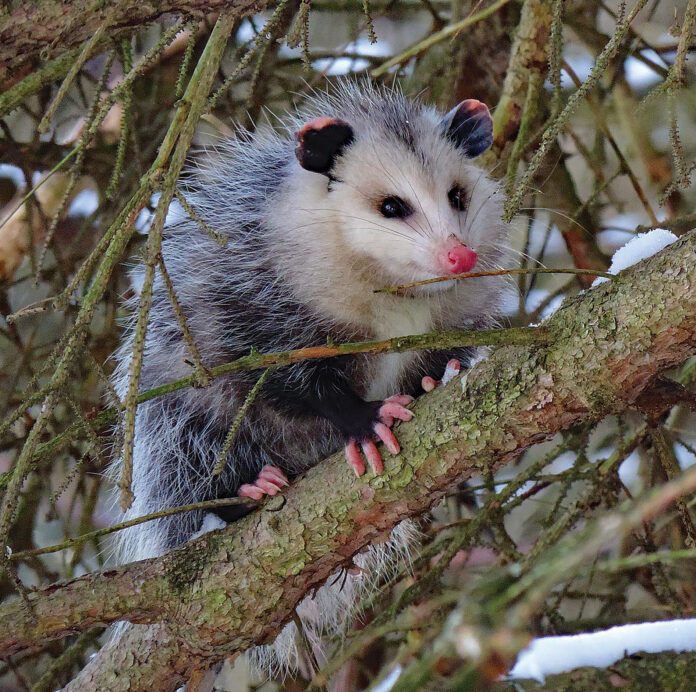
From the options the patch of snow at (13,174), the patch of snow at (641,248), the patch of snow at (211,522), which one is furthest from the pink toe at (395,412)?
the patch of snow at (13,174)

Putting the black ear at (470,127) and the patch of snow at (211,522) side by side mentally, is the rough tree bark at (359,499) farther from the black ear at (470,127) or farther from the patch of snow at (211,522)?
the black ear at (470,127)

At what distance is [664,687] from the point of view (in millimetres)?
1238

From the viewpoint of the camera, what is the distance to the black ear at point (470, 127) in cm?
190

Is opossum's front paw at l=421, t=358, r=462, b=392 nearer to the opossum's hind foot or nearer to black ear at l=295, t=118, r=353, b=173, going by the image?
the opossum's hind foot

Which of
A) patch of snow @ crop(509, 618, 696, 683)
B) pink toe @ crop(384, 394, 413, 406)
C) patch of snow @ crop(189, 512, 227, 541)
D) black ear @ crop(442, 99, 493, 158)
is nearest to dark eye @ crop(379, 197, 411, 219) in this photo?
black ear @ crop(442, 99, 493, 158)

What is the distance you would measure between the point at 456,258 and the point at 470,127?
479 millimetres

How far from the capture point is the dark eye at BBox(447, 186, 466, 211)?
1.82 m

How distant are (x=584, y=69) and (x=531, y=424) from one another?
7.26 feet

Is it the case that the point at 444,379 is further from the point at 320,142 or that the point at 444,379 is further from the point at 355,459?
the point at 320,142

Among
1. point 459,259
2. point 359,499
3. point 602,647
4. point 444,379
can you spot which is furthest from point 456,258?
point 602,647

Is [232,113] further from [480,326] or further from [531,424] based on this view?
[531,424]

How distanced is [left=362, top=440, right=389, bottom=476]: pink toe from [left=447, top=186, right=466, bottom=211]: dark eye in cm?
56

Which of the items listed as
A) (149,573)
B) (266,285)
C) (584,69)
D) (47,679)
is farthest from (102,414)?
(584,69)

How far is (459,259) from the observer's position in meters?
1.55
